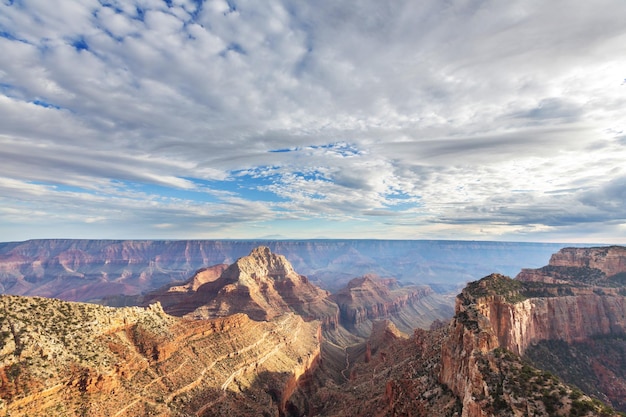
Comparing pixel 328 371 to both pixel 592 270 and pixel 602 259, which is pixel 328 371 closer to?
pixel 592 270

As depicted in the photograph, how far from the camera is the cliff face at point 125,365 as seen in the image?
48.9 m

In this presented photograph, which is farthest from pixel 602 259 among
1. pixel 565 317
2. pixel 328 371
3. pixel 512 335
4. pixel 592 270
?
pixel 328 371

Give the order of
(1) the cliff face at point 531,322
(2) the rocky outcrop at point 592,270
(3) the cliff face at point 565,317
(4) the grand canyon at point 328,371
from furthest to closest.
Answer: (2) the rocky outcrop at point 592,270, (3) the cliff face at point 565,317, (4) the grand canyon at point 328,371, (1) the cliff face at point 531,322

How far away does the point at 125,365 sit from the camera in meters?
61.8

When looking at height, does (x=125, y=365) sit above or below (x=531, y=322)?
below

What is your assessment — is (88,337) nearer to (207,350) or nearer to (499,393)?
(207,350)

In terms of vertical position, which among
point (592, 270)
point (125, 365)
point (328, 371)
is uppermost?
point (592, 270)

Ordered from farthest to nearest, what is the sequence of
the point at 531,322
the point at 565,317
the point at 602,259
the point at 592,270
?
the point at 602,259, the point at 592,270, the point at 565,317, the point at 531,322

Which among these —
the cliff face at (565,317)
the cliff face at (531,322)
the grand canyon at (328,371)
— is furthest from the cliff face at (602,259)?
the cliff face at (565,317)

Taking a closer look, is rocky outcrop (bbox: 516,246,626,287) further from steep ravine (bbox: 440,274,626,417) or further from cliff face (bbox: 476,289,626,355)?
steep ravine (bbox: 440,274,626,417)

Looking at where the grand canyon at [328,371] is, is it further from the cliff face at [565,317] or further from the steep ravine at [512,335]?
the cliff face at [565,317]

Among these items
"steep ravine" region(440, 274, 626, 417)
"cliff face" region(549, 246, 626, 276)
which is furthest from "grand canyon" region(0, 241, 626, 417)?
"cliff face" region(549, 246, 626, 276)

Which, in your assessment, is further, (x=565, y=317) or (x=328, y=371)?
(x=328, y=371)

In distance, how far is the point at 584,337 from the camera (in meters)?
94.1
